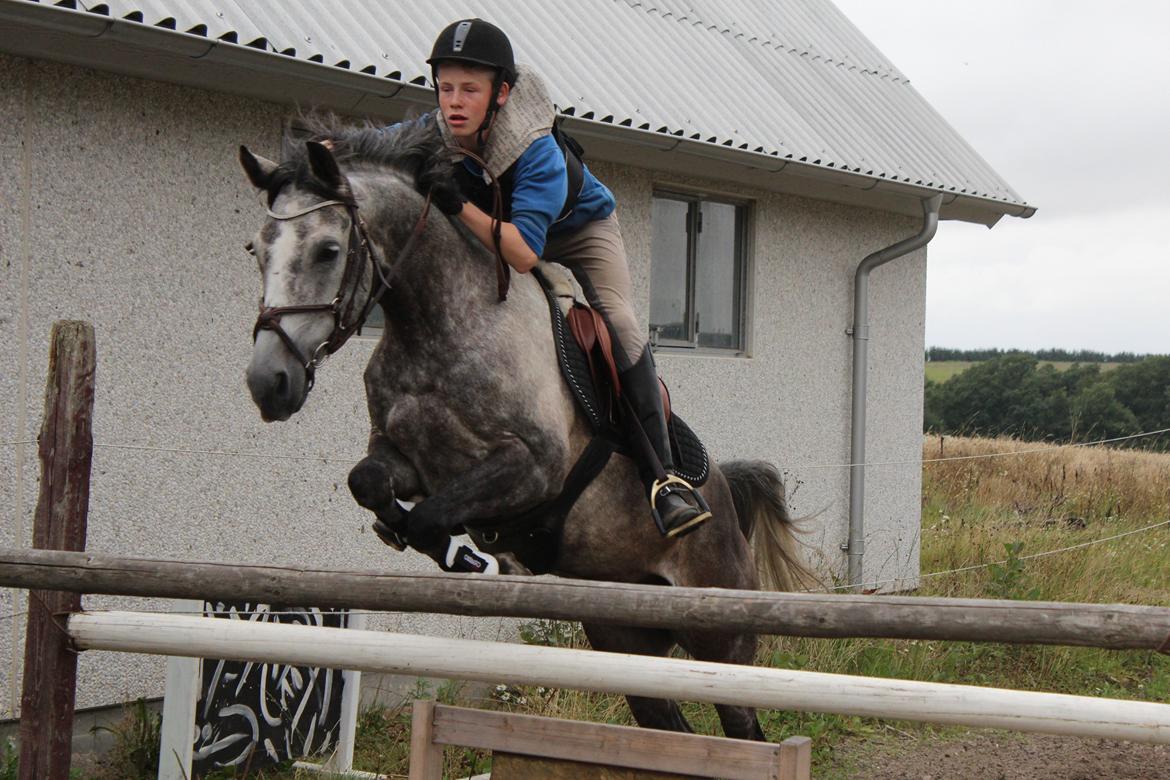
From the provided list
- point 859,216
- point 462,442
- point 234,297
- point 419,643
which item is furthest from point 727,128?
point 419,643

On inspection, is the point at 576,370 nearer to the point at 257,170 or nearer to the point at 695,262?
the point at 257,170

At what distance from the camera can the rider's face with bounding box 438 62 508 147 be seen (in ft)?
11.9

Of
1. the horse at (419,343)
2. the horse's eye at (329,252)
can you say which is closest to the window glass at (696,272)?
the horse at (419,343)

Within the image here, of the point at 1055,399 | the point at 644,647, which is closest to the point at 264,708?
the point at 644,647

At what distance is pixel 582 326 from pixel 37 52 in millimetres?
2514

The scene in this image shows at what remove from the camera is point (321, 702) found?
550cm

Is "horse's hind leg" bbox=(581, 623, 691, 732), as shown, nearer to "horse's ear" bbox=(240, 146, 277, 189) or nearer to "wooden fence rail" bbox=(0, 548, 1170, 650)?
"wooden fence rail" bbox=(0, 548, 1170, 650)

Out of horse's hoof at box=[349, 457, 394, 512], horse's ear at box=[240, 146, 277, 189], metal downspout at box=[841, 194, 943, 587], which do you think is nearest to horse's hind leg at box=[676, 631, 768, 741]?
horse's hoof at box=[349, 457, 394, 512]

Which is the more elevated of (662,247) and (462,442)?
(662,247)

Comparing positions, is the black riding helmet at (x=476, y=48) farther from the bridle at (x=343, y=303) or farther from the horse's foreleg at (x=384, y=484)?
the horse's foreleg at (x=384, y=484)

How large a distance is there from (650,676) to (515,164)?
1506mm

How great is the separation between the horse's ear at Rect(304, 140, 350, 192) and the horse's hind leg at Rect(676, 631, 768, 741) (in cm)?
206

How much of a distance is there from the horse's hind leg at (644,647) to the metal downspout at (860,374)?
417cm

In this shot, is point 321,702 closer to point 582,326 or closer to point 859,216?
point 582,326
